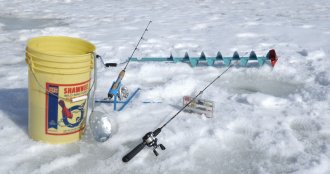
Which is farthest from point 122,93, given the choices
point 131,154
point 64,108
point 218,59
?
point 218,59

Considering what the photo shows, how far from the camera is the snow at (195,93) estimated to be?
9.03ft

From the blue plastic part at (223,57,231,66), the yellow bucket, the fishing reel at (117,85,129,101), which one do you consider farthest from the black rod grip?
the blue plastic part at (223,57,231,66)

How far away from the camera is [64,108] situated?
2.72 meters

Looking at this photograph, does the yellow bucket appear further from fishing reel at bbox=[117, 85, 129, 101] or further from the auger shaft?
the auger shaft

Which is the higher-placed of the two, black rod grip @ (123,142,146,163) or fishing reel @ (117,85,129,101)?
fishing reel @ (117,85,129,101)

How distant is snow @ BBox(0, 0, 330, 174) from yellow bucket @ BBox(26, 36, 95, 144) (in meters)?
0.12

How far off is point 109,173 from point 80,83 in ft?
2.11

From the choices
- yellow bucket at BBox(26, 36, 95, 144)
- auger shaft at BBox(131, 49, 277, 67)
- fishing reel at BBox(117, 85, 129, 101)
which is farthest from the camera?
auger shaft at BBox(131, 49, 277, 67)

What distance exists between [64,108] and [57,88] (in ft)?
0.52

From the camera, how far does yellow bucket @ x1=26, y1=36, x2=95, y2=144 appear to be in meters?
2.59

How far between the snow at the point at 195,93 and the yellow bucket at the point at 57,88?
0.12 meters

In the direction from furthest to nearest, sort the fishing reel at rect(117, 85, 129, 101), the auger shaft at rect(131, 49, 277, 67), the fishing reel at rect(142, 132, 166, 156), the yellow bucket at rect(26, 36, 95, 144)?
the auger shaft at rect(131, 49, 277, 67)
the fishing reel at rect(117, 85, 129, 101)
the fishing reel at rect(142, 132, 166, 156)
the yellow bucket at rect(26, 36, 95, 144)

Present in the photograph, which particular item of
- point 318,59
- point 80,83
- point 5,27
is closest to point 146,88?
point 80,83

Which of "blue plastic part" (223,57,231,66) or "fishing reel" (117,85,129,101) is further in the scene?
"blue plastic part" (223,57,231,66)
